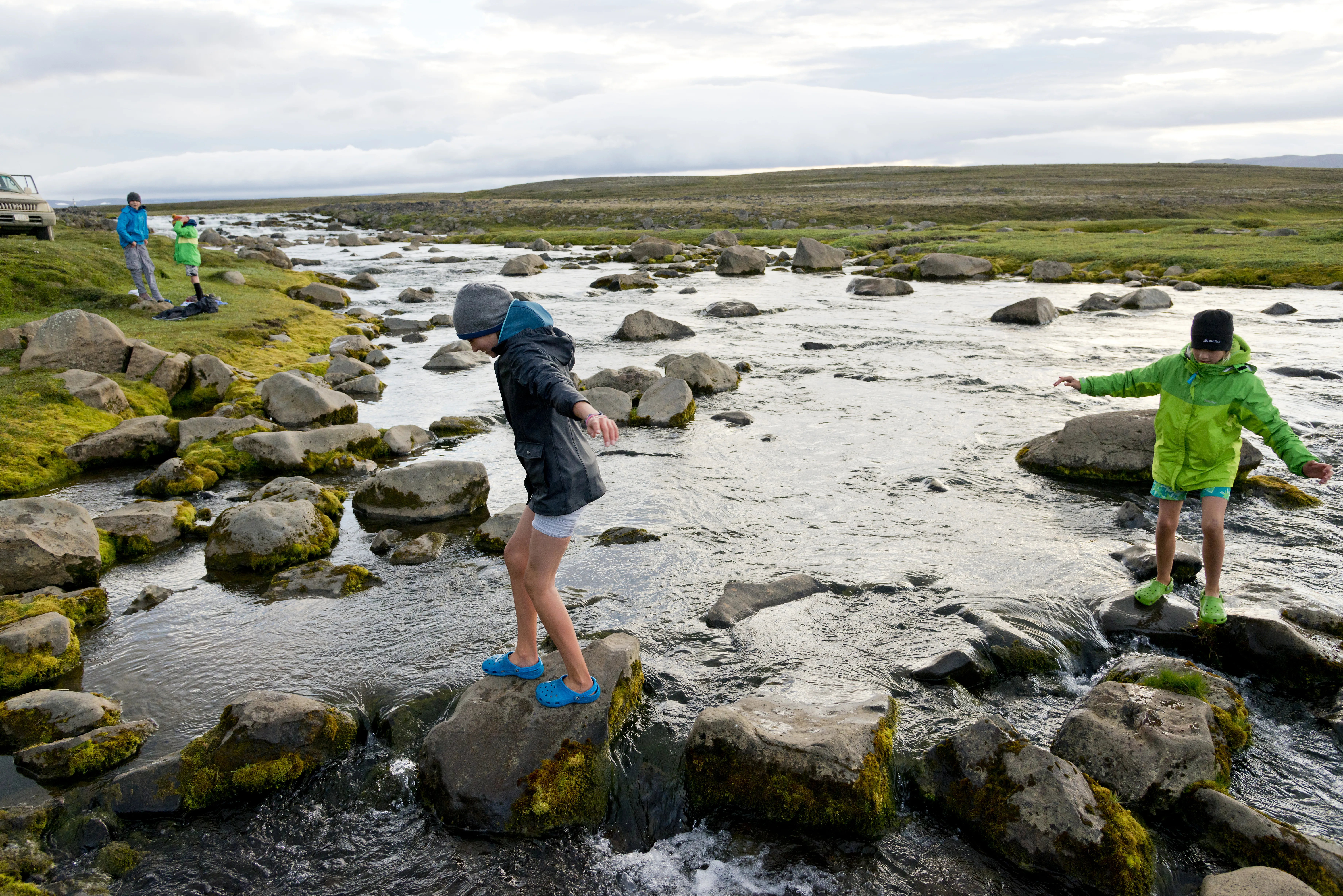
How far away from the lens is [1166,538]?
8500mm

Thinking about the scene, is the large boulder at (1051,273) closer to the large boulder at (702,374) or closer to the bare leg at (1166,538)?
the large boulder at (702,374)

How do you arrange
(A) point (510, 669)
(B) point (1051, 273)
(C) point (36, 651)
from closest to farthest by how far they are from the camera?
(A) point (510, 669) → (C) point (36, 651) → (B) point (1051, 273)

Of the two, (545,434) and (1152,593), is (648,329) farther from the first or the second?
(545,434)

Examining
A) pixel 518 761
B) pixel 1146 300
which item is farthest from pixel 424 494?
pixel 1146 300

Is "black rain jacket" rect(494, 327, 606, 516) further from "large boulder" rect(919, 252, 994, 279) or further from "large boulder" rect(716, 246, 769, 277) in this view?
"large boulder" rect(716, 246, 769, 277)

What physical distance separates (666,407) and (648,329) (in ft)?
33.2

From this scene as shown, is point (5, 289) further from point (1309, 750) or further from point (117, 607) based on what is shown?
point (1309, 750)

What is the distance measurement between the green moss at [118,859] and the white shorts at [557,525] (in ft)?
13.5

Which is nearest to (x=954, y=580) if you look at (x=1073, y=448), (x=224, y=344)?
(x=1073, y=448)

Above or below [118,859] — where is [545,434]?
above

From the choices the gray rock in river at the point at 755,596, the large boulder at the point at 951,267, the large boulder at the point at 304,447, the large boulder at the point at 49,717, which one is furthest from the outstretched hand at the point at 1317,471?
the large boulder at the point at 951,267

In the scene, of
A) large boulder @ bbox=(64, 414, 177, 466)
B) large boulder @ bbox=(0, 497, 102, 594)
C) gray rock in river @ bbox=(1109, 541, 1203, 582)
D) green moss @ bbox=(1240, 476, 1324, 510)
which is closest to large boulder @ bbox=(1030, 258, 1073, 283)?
green moss @ bbox=(1240, 476, 1324, 510)

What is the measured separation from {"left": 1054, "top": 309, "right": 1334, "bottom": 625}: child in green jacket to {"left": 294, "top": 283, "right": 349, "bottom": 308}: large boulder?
32676mm

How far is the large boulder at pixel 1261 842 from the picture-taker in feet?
17.8
